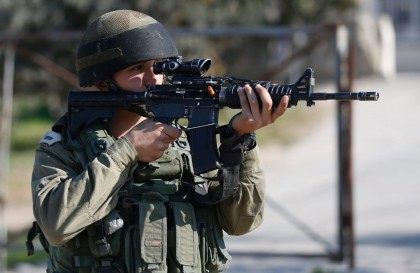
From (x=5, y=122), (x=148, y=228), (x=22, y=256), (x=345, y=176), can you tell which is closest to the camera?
(x=148, y=228)

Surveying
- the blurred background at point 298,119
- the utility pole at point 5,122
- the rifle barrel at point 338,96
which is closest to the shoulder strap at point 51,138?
the rifle barrel at point 338,96

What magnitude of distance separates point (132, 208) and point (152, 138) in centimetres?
30

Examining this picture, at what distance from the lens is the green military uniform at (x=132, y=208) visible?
3530mm

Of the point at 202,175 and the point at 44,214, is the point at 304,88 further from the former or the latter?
the point at 44,214

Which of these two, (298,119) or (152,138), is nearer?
(152,138)

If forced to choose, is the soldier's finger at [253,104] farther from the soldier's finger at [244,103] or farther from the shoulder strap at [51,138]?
the shoulder strap at [51,138]

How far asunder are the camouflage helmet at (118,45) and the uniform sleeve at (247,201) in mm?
456

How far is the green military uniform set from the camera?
3530 mm

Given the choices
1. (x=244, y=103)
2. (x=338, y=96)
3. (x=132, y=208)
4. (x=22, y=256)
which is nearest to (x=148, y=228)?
(x=132, y=208)

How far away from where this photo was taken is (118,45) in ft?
12.2

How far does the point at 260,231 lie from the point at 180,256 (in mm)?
7323

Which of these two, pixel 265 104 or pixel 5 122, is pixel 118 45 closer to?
pixel 265 104

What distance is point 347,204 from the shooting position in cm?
831

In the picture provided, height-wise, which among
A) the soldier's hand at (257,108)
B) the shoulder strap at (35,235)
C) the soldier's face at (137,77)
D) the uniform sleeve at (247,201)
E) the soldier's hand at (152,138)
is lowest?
the shoulder strap at (35,235)
